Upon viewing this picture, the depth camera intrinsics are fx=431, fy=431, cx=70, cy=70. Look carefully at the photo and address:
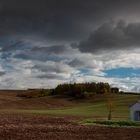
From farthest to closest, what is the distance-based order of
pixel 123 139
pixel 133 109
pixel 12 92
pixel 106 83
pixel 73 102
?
1. pixel 106 83
2. pixel 12 92
3. pixel 73 102
4. pixel 133 109
5. pixel 123 139

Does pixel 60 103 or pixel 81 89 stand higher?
pixel 81 89

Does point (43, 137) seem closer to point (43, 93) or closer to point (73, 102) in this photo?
point (73, 102)

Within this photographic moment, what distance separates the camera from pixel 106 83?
170750 mm

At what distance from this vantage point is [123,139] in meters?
33.4

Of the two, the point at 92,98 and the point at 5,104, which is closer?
the point at 5,104

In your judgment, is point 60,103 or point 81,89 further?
point 81,89

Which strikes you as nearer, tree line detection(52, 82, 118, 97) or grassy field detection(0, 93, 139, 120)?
grassy field detection(0, 93, 139, 120)

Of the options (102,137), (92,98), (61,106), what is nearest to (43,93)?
(92,98)

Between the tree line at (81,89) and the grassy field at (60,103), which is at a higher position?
the tree line at (81,89)

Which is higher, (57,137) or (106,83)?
(106,83)

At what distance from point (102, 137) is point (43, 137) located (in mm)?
4902

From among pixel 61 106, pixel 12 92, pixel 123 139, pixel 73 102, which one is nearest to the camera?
pixel 123 139

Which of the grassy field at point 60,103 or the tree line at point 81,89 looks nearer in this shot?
the grassy field at point 60,103

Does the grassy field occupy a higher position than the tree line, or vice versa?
the tree line
